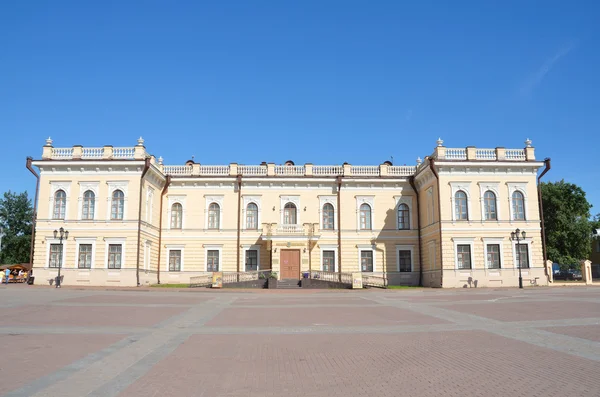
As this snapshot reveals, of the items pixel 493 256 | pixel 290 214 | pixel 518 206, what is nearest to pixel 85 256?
pixel 290 214

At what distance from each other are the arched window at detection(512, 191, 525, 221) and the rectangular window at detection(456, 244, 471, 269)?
4.16 meters

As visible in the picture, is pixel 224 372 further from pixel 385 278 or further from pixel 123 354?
pixel 385 278

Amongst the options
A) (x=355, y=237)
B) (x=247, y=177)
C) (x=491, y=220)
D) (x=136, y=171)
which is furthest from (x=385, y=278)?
(x=136, y=171)

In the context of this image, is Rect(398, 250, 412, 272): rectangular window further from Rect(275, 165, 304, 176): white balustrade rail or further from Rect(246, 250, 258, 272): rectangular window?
Rect(246, 250, 258, 272): rectangular window

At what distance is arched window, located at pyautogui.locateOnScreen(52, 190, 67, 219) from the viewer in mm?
33312

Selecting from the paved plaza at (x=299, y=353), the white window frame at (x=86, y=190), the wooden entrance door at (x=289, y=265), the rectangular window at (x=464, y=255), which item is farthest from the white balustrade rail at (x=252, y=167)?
the paved plaza at (x=299, y=353)

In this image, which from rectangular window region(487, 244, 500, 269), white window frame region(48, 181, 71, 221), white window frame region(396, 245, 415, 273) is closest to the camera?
rectangular window region(487, 244, 500, 269)

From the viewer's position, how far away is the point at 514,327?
39.7ft

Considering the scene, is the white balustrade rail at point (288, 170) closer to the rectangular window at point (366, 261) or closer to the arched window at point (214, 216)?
the arched window at point (214, 216)

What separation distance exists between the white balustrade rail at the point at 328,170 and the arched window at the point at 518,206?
12.7 meters

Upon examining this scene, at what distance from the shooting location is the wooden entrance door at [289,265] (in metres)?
35.5

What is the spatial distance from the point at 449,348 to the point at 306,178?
28.3 m

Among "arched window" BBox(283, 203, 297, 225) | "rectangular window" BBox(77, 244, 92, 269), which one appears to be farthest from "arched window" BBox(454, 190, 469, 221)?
"rectangular window" BBox(77, 244, 92, 269)

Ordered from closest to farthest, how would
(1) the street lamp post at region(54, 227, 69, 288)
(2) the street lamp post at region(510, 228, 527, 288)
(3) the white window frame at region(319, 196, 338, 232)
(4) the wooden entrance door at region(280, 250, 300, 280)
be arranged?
(1) the street lamp post at region(54, 227, 69, 288), (2) the street lamp post at region(510, 228, 527, 288), (4) the wooden entrance door at region(280, 250, 300, 280), (3) the white window frame at region(319, 196, 338, 232)
